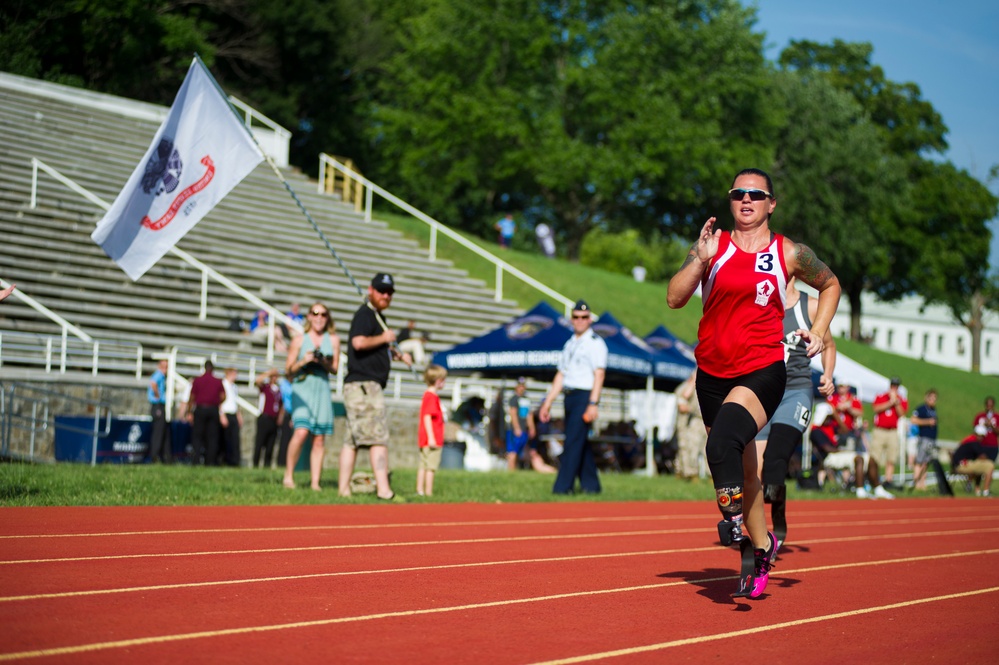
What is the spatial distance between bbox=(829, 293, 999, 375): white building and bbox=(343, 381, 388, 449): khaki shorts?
105 m

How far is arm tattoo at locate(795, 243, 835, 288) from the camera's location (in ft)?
20.9

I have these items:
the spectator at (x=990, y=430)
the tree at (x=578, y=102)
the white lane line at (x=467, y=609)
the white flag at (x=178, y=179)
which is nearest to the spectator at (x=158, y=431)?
the white flag at (x=178, y=179)

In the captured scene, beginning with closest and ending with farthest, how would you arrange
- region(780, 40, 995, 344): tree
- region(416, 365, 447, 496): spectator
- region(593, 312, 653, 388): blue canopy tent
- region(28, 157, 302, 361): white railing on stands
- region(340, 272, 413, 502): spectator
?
region(340, 272, 413, 502): spectator → region(416, 365, 447, 496): spectator → region(593, 312, 653, 388): blue canopy tent → region(28, 157, 302, 361): white railing on stands → region(780, 40, 995, 344): tree

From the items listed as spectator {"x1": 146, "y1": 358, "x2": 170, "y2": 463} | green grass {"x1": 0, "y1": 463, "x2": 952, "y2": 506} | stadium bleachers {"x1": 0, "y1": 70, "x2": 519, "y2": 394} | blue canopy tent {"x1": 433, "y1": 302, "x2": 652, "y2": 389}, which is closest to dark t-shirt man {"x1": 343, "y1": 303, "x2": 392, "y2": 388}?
green grass {"x1": 0, "y1": 463, "x2": 952, "y2": 506}

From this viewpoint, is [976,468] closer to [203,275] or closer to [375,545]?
[203,275]

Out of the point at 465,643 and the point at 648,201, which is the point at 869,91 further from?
the point at 465,643

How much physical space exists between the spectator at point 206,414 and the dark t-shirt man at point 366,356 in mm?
8051

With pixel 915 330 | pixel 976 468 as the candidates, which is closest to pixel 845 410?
pixel 976 468

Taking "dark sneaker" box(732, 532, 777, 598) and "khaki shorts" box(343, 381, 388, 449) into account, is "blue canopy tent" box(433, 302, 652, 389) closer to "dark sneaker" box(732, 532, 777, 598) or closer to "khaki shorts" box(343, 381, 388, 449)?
"khaki shorts" box(343, 381, 388, 449)

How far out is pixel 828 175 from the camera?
58.2 metres

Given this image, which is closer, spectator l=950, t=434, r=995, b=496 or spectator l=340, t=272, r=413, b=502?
spectator l=340, t=272, r=413, b=502

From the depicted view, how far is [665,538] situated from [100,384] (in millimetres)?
12395

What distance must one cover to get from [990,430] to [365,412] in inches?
645

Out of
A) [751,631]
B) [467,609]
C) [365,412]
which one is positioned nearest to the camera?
[751,631]
